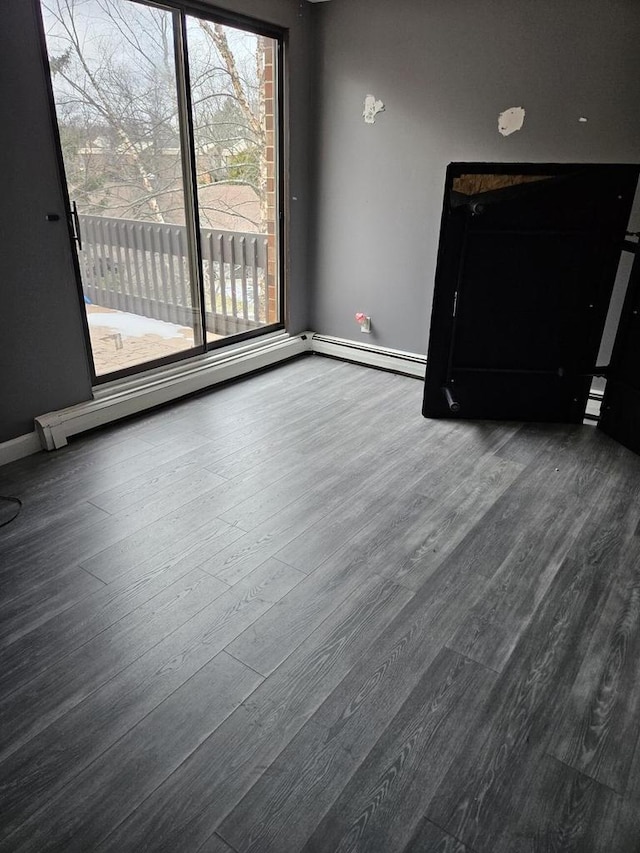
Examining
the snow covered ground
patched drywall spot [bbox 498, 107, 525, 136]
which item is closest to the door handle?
the snow covered ground

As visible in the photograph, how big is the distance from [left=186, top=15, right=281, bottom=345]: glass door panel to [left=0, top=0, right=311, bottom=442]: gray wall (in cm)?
29

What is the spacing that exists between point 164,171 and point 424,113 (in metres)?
1.66

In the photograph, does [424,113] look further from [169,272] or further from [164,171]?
[169,272]

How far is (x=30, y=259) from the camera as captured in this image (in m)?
2.74

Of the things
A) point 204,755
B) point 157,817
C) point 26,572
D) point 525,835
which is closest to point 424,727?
point 525,835

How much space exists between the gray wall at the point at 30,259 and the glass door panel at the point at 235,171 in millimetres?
287

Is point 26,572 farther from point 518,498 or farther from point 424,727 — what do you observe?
point 518,498

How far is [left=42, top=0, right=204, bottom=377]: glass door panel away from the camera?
2801 mm

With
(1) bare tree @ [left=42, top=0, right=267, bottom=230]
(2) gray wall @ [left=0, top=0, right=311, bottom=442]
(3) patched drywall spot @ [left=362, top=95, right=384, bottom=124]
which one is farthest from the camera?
(3) patched drywall spot @ [left=362, top=95, right=384, bottom=124]

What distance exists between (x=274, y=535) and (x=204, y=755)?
974 mm

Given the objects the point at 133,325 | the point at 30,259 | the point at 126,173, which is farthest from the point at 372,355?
→ the point at 30,259

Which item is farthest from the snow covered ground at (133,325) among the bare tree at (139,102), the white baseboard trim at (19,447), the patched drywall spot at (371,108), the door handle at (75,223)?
the patched drywall spot at (371,108)

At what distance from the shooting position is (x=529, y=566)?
2.22 m

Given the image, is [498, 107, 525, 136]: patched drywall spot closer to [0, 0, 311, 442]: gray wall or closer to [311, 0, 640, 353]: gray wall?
[311, 0, 640, 353]: gray wall
